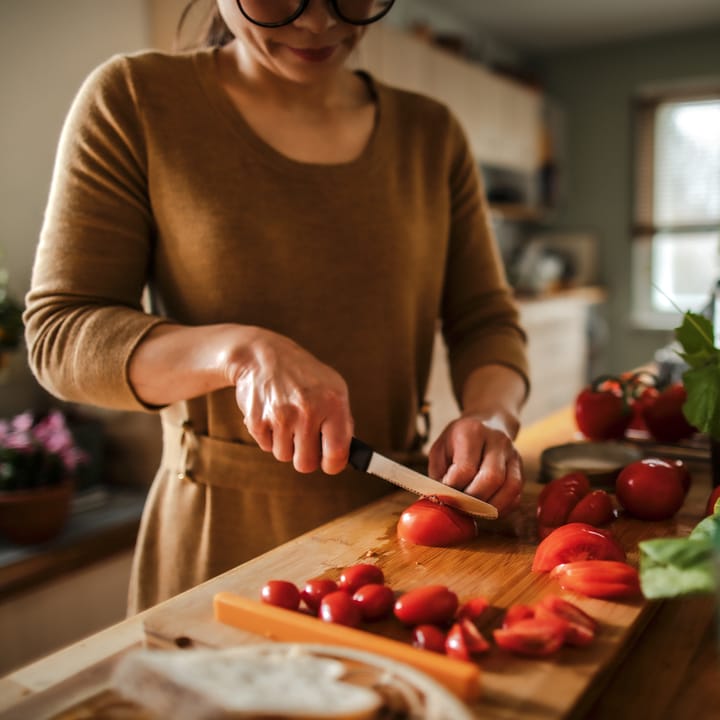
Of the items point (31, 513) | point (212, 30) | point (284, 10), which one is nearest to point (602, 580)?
point (284, 10)

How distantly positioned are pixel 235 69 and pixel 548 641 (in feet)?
2.71

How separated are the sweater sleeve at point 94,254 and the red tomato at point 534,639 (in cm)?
50

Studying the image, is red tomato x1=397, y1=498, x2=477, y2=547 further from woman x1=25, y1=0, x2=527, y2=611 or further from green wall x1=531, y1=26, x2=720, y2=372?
green wall x1=531, y1=26, x2=720, y2=372

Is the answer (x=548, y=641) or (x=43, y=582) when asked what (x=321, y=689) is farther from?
(x=43, y=582)

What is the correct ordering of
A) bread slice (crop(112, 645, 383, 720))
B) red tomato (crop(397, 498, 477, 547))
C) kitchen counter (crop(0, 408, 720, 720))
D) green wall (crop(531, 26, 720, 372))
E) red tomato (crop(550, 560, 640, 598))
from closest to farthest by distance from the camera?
bread slice (crop(112, 645, 383, 720))
kitchen counter (crop(0, 408, 720, 720))
red tomato (crop(550, 560, 640, 598))
red tomato (crop(397, 498, 477, 547))
green wall (crop(531, 26, 720, 372))

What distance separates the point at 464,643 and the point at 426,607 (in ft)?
0.18

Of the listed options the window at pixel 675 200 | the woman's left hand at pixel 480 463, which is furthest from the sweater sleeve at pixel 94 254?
the window at pixel 675 200

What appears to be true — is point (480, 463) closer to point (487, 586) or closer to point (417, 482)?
point (417, 482)

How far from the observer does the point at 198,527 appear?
103 cm

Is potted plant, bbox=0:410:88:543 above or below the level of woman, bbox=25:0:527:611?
below

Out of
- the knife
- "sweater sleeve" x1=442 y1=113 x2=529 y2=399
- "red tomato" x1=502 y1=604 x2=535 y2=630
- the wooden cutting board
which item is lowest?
the wooden cutting board

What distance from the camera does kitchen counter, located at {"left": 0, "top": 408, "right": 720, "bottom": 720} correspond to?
1.90ft

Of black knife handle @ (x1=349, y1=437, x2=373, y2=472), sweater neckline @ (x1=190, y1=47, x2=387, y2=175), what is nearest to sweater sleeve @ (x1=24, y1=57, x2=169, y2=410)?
sweater neckline @ (x1=190, y1=47, x2=387, y2=175)

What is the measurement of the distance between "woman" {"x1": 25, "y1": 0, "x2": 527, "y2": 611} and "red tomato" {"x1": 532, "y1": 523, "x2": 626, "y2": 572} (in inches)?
4.9
